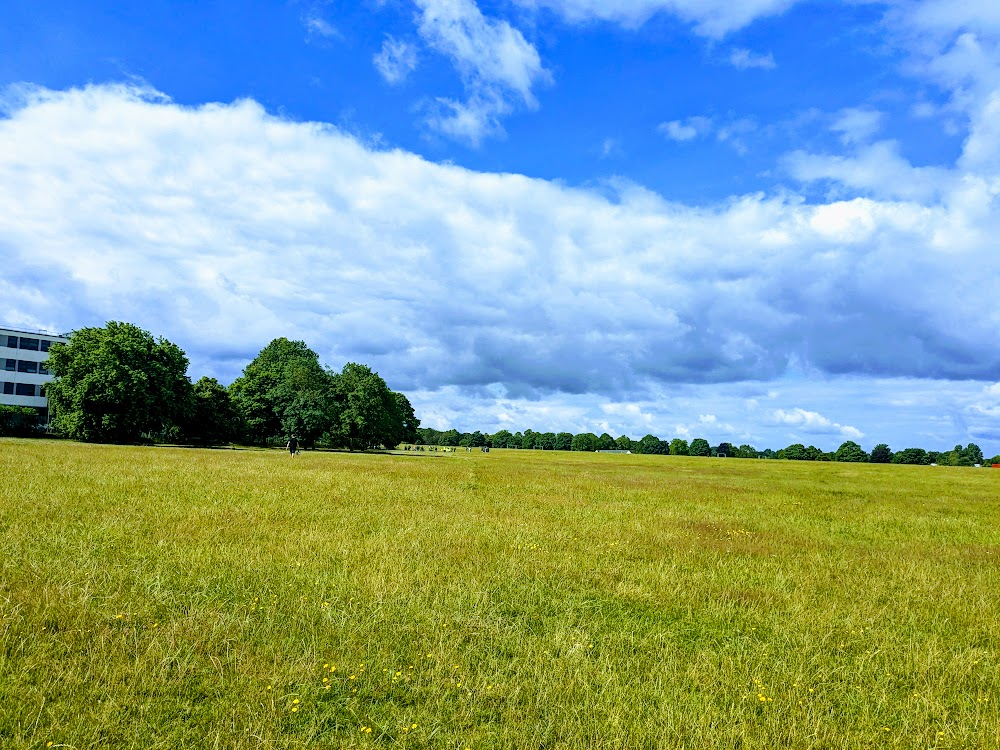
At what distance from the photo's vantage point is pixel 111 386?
211ft

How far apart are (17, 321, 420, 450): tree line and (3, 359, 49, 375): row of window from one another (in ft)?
67.0

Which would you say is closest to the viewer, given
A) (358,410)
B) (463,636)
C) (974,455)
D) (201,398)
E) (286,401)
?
(463,636)

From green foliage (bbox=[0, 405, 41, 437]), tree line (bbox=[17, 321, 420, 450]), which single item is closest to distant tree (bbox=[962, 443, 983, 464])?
tree line (bbox=[17, 321, 420, 450])

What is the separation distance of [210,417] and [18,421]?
1104 inches

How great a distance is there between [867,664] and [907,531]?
17.5m

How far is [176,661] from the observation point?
7.22m

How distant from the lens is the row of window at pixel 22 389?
100 m

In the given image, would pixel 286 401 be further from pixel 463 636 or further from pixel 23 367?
pixel 463 636

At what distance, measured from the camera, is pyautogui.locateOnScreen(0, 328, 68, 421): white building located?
329 feet

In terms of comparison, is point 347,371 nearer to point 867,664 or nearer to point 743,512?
point 743,512

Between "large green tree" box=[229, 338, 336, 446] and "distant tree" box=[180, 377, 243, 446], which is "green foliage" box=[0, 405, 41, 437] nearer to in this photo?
"distant tree" box=[180, 377, 243, 446]

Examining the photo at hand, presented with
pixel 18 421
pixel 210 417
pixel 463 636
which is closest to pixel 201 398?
pixel 210 417

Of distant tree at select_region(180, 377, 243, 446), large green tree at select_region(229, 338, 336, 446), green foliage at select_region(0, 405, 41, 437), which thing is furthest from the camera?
large green tree at select_region(229, 338, 336, 446)

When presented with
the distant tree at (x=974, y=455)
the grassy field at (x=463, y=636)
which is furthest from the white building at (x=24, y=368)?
the distant tree at (x=974, y=455)
